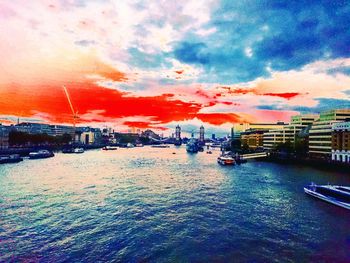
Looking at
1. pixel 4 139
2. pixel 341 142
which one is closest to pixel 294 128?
pixel 341 142

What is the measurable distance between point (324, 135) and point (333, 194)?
38.3 metres

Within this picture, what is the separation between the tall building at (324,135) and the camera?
55.7m

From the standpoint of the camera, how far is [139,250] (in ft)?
43.0

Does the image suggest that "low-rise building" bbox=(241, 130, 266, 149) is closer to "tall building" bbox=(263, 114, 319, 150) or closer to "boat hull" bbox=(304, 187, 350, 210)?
"tall building" bbox=(263, 114, 319, 150)

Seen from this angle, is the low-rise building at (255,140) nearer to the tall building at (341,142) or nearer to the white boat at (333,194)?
the tall building at (341,142)

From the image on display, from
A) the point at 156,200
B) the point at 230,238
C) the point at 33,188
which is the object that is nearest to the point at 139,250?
the point at 230,238

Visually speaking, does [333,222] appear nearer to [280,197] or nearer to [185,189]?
[280,197]

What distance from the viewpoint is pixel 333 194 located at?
23.1 metres

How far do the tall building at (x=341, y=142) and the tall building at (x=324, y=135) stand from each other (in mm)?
2265

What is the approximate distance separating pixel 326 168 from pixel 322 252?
36042 millimetres

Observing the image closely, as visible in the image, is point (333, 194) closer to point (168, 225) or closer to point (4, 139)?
point (168, 225)

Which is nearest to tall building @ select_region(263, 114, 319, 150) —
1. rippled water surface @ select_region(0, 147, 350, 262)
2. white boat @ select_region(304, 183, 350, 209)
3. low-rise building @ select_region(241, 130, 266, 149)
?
low-rise building @ select_region(241, 130, 266, 149)

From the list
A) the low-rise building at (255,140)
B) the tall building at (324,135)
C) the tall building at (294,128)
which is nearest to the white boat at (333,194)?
the tall building at (324,135)

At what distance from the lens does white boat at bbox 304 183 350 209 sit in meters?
21.3
